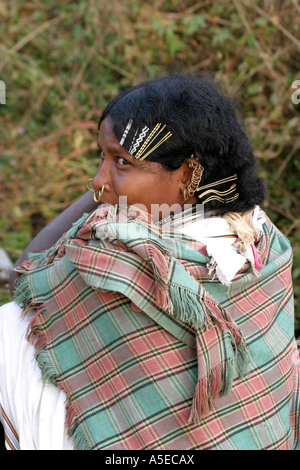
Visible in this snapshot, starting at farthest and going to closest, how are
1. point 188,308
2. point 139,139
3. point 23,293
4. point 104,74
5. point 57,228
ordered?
point 104,74 → point 57,228 → point 23,293 → point 139,139 → point 188,308

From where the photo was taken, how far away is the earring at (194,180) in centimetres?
173

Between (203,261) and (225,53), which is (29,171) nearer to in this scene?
(225,53)

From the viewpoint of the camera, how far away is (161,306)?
1.50m

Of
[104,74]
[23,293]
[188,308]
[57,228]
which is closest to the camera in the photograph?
[188,308]

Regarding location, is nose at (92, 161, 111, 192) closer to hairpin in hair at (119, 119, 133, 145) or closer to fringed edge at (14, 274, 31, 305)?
hairpin in hair at (119, 119, 133, 145)

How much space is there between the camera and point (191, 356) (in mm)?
1570

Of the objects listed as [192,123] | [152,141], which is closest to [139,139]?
[152,141]

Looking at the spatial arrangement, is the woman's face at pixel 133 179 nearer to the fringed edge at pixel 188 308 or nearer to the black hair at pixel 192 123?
the black hair at pixel 192 123

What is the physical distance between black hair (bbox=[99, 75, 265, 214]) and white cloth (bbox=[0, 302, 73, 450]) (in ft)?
2.40

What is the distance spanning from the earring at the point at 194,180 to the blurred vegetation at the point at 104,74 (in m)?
1.73

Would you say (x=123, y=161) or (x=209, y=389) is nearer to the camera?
(x=209, y=389)

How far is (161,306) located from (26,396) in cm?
55

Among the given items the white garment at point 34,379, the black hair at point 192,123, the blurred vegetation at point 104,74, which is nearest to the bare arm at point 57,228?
the white garment at point 34,379

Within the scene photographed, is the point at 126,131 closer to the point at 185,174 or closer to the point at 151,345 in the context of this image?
the point at 185,174
